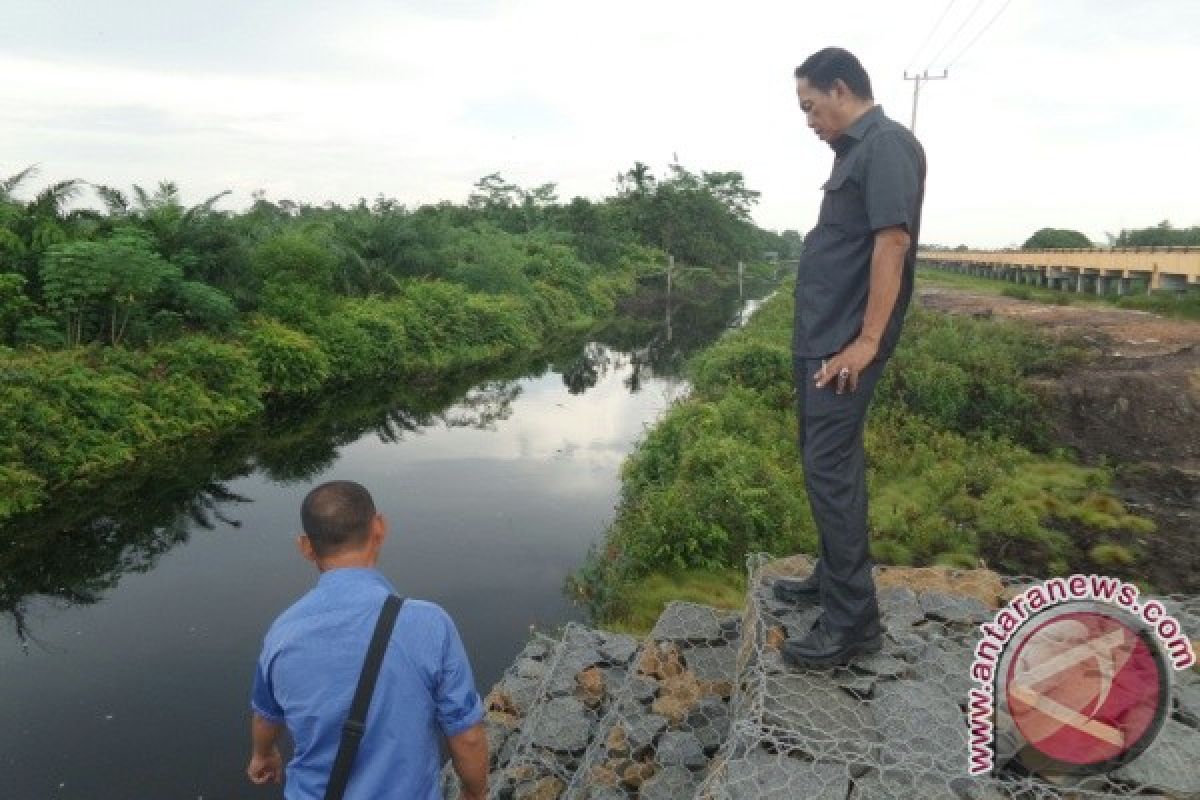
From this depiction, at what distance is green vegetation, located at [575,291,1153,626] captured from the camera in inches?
271

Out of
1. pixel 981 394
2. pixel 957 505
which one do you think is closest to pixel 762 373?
pixel 981 394

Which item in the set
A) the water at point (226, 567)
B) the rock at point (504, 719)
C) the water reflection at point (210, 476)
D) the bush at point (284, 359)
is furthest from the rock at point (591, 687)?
the bush at point (284, 359)

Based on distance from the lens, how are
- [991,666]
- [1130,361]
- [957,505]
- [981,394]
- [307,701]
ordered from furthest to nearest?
1. [1130,361]
2. [981,394]
3. [957,505]
4. [991,666]
5. [307,701]

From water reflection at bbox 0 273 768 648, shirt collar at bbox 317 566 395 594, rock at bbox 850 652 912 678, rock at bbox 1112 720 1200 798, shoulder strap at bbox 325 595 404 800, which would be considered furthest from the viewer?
water reflection at bbox 0 273 768 648

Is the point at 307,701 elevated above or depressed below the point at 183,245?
below

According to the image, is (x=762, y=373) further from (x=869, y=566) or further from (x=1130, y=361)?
(x=869, y=566)

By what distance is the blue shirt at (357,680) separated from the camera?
74.5 inches

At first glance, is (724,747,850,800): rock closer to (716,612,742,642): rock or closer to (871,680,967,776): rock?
(871,680,967,776): rock

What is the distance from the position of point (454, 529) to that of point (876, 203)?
7.16 m

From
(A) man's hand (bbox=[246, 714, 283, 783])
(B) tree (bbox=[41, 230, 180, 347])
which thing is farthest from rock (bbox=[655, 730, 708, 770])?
(B) tree (bbox=[41, 230, 180, 347])

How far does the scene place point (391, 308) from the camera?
703 inches

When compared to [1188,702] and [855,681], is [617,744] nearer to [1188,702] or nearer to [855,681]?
[855,681]

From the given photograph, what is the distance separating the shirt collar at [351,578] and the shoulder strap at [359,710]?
12cm

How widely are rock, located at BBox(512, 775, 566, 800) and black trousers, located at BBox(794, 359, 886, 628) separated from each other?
1778 millimetres
